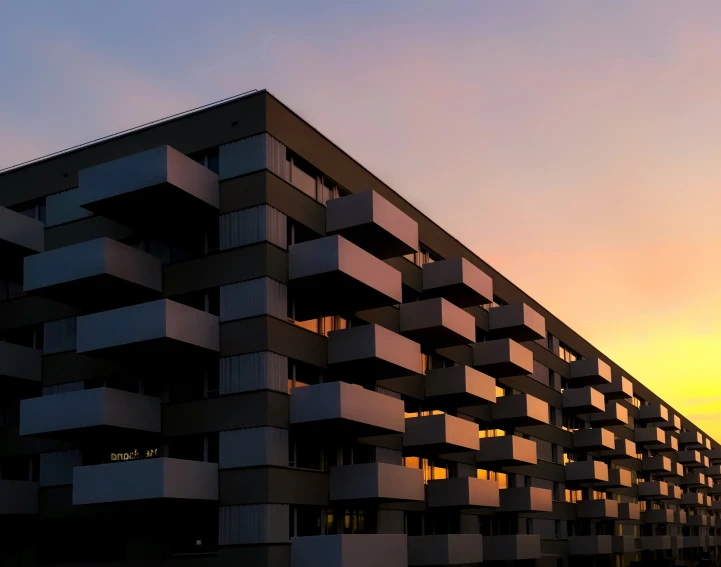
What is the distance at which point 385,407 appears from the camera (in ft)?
106

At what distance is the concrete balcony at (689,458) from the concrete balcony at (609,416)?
1301 inches

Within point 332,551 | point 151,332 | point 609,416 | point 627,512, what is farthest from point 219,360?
point 609,416

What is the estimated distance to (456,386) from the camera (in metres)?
39.5

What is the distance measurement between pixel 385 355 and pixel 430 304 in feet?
20.8

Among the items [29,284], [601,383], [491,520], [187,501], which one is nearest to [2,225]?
[29,284]

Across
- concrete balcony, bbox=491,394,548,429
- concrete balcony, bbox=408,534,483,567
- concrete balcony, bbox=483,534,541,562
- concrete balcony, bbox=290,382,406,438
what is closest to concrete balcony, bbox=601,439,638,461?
concrete balcony, bbox=491,394,548,429

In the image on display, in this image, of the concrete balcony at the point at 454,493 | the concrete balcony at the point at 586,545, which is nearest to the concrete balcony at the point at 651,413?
the concrete balcony at the point at 586,545

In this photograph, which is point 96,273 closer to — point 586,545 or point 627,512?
point 586,545

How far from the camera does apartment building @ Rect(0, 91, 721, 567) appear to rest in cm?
2888

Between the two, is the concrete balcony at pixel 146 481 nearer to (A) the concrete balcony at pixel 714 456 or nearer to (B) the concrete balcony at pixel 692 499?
(B) the concrete balcony at pixel 692 499

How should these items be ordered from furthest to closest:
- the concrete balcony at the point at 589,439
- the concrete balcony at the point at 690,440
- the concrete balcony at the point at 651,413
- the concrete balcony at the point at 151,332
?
the concrete balcony at the point at 690,440 → the concrete balcony at the point at 651,413 → the concrete balcony at the point at 589,439 → the concrete balcony at the point at 151,332

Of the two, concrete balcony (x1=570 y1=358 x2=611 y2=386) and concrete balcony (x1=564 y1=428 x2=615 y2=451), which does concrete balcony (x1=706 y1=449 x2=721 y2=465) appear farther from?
concrete balcony (x1=564 y1=428 x2=615 y2=451)

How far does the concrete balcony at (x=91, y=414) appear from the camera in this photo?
28.9 metres

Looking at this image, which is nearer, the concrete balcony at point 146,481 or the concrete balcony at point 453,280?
the concrete balcony at point 146,481
